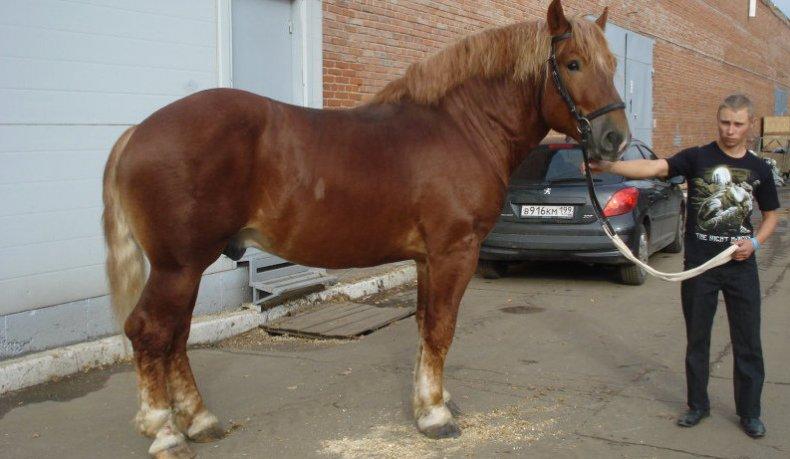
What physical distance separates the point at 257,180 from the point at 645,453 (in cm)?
246

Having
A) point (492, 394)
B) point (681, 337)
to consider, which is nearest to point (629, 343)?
point (681, 337)

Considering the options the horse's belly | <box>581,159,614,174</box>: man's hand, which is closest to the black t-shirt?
<box>581,159,614,174</box>: man's hand

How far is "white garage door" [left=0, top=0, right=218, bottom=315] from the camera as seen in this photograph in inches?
195

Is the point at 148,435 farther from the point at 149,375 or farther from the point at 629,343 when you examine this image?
the point at 629,343

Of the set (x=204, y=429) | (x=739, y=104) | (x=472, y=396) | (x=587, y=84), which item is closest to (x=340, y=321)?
(x=472, y=396)

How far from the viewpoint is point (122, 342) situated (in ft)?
12.9

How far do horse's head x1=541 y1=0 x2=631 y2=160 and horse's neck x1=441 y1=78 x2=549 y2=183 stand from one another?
9.1 inches

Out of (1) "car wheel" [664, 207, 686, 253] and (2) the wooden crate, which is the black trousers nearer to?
(1) "car wheel" [664, 207, 686, 253]

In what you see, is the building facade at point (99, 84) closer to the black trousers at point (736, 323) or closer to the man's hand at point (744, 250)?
the black trousers at point (736, 323)

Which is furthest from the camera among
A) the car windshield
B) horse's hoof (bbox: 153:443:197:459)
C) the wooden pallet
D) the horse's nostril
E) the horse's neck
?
the car windshield

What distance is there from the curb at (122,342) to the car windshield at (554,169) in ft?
6.45

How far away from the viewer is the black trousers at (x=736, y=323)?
3.86 metres

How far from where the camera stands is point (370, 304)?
748 cm

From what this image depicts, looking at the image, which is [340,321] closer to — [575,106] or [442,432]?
[442,432]
